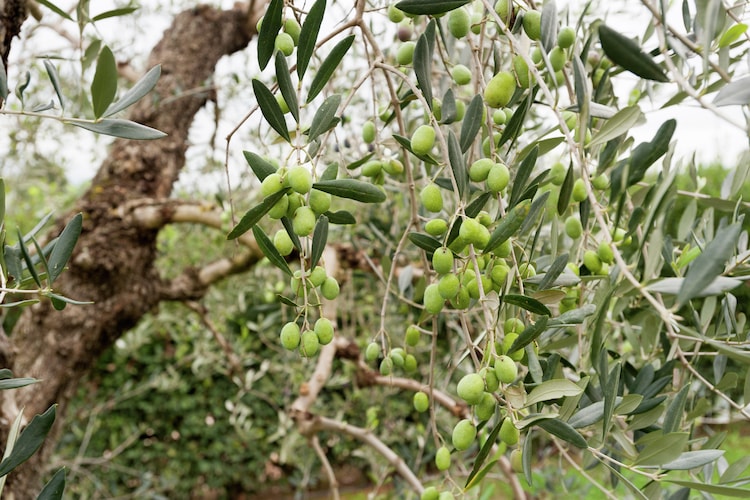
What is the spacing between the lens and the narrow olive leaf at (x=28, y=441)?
2.32 feet

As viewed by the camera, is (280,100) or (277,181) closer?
(277,181)

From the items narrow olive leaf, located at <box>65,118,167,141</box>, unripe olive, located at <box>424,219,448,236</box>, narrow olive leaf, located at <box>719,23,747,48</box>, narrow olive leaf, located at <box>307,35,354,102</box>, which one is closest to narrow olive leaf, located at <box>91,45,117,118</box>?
narrow olive leaf, located at <box>65,118,167,141</box>

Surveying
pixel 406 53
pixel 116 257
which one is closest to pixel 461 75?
pixel 406 53

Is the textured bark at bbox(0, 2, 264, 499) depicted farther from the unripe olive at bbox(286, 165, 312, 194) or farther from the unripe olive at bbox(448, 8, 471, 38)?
the unripe olive at bbox(448, 8, 471, 38)

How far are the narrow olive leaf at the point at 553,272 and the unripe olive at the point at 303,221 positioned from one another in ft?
1.00

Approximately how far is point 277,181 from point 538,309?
34cm

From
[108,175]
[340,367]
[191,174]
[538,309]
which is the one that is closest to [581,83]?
[538,309]

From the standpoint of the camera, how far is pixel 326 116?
0.71 metres

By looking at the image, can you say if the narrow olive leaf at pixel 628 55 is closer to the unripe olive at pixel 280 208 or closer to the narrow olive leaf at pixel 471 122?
the narrow olive leaf at pixel 471 122

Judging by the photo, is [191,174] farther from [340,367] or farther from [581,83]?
[581,83]

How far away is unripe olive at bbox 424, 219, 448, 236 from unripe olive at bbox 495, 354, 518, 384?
0.21m

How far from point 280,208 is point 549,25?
0.40 m

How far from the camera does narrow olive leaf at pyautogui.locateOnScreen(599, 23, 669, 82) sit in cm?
Result: 57

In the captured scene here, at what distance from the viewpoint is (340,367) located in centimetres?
484
